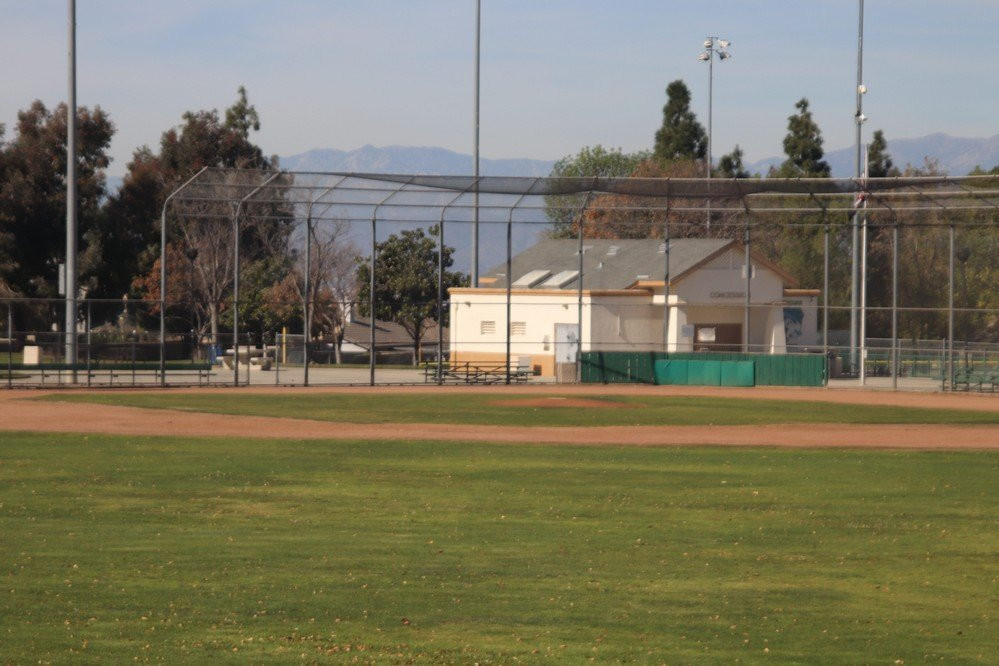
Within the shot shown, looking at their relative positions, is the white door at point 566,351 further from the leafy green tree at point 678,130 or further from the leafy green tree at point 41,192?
the leafy green tree at point 678,130

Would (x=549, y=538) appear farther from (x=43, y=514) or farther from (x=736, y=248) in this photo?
(x=736, y=248)

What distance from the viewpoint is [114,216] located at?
77.4 metres

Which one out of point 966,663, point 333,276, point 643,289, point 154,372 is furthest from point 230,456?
point 333,276

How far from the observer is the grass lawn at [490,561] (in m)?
9.91

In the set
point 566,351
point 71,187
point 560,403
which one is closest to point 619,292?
point 566,351

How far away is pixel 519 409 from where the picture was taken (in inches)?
1391

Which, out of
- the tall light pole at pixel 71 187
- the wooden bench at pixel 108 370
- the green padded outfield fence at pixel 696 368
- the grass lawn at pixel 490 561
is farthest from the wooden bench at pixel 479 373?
the grass lawn at pixel 490 561

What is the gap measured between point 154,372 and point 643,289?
20.1m

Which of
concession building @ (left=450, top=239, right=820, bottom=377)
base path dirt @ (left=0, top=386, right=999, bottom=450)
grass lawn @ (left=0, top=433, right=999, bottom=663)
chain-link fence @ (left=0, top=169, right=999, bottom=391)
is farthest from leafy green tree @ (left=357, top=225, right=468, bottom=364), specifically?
grass lawn @ (left=0, top=433, right=999, bottom=663)

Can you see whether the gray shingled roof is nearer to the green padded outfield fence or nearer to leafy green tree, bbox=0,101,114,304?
the green padded outfield fence

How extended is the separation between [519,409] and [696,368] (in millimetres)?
14216

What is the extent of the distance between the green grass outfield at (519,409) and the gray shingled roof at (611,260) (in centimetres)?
1419

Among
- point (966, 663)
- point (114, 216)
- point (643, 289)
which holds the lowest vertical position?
point (966, 663)

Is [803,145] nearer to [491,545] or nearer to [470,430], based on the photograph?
[470,430]
